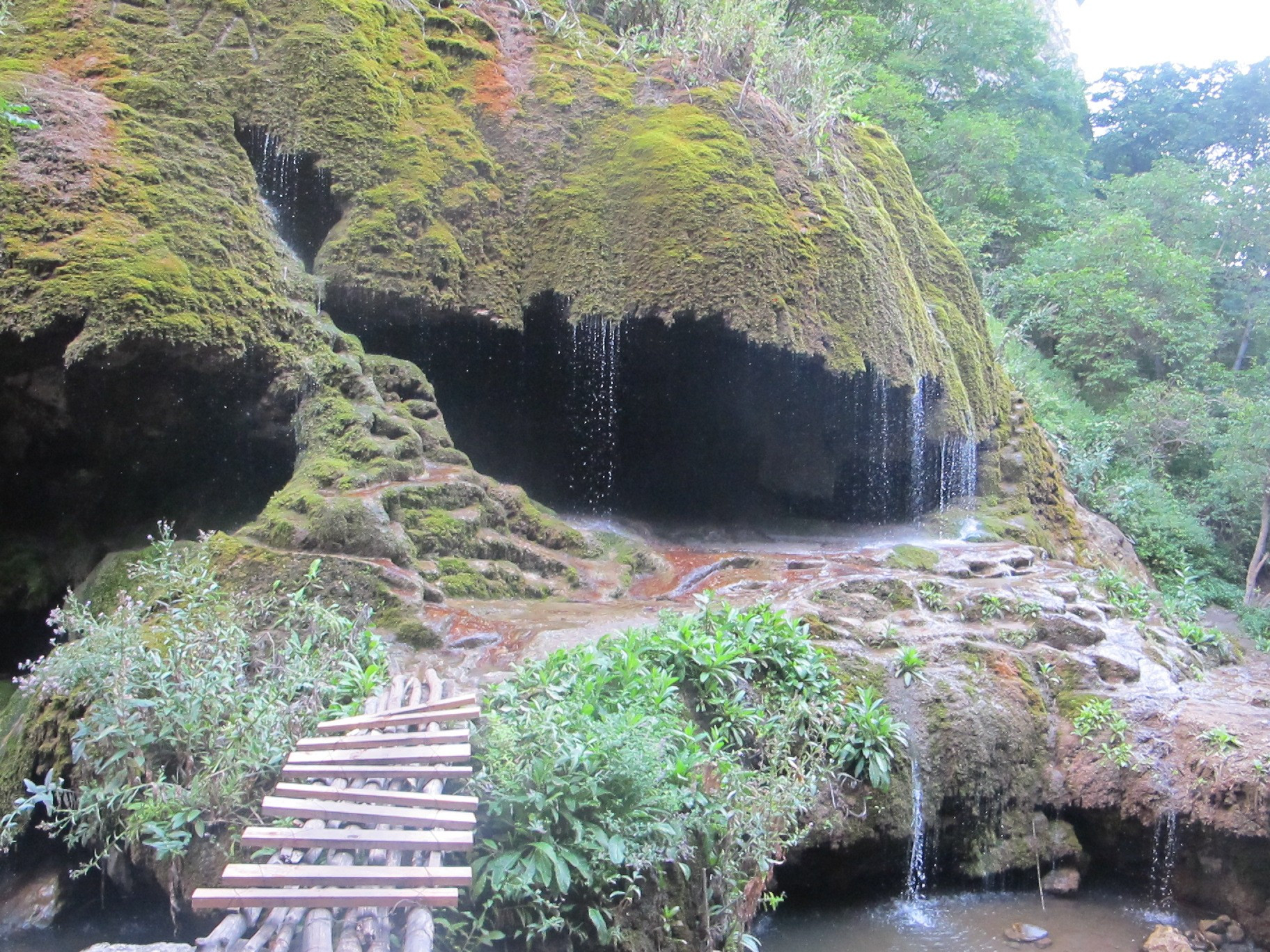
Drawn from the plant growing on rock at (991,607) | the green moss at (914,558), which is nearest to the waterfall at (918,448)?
the green moss at (914,558)

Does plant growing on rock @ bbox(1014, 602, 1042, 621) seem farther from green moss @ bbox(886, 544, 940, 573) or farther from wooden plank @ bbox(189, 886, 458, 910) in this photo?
wooden plank @ bbox(189, 886, 458, 910)

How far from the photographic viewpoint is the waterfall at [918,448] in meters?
10.1

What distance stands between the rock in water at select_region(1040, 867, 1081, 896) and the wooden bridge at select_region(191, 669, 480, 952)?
4.05 metres

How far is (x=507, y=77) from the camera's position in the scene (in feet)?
32.4

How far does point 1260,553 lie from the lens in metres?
15.1

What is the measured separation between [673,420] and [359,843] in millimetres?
7371

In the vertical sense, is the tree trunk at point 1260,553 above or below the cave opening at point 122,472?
below

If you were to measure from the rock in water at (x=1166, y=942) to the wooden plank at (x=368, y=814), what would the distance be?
4132 mm

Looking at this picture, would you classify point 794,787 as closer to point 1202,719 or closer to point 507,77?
point 1202,719

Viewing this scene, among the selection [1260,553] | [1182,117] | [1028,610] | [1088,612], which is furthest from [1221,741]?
[1182,117]

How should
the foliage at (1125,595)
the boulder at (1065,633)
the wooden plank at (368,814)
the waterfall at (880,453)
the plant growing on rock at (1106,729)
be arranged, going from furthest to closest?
the waterfall at (880,453) < the foliage at (1125,595) < the boulder at (1065,633) < the plant growing on rock at (1106,729) < the wooden plank at (368,814)

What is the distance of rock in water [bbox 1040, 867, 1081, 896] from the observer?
229 inches

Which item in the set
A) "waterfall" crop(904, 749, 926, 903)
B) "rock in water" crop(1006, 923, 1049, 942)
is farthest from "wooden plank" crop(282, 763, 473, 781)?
"rock in water" crop(1006, 923, 1049, 942)

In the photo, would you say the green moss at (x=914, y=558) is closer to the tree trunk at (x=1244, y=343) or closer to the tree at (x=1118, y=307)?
the tree at (x=1118, y=307)
